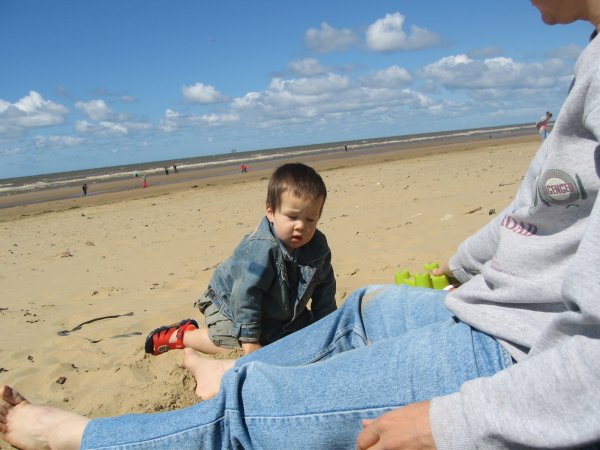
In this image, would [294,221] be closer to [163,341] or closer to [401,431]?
[163,341]

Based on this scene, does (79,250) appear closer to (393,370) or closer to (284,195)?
(284,195)

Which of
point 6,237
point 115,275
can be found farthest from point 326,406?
point 6,237

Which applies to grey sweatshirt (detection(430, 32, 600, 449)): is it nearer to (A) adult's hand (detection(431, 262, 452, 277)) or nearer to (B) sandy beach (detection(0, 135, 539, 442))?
(A) adult's hand (detection(431, 262, 452, 277))

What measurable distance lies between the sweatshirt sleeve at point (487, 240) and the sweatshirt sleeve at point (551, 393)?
0.52 m

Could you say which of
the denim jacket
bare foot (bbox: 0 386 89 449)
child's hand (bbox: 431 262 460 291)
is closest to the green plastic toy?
child's hand (bbox: 431 262 460 291)

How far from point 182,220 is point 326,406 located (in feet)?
28.7

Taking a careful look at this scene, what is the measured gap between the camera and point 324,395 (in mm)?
1452

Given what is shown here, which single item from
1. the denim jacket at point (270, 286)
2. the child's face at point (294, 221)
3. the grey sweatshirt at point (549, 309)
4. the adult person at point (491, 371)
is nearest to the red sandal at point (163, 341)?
the denim jacket at point (270, 286)

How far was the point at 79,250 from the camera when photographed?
25.2 ft

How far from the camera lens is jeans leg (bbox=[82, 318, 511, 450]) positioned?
1.42m

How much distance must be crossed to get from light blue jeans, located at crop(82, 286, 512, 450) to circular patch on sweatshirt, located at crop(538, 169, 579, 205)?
1.34 ft

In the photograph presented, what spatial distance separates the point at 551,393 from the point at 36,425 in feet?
5.85

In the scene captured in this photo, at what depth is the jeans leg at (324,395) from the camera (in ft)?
4.65

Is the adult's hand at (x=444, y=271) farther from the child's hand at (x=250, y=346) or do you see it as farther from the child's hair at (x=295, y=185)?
the child's hand at (x=250, y=346)
